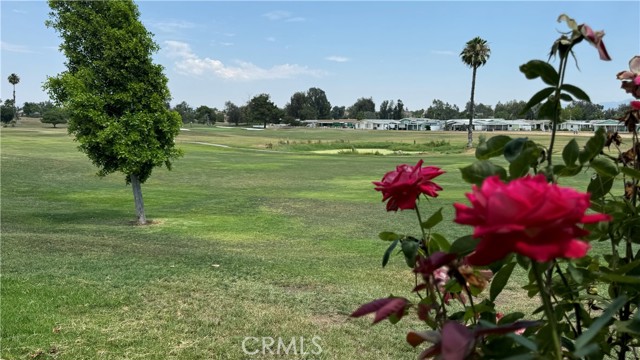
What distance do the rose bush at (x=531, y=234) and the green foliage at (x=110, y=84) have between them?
10.3 m

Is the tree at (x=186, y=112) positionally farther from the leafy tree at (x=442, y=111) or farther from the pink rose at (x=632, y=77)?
the pink rose at (x=632, y=77)

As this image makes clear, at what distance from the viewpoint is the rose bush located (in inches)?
23.7

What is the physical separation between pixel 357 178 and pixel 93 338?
22.0m

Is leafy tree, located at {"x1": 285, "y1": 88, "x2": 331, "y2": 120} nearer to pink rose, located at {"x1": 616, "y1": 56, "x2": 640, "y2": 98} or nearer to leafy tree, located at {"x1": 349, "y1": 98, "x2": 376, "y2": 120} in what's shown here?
leafy tree, located at {"x1": 349, "y1": 98, "x2": 376, "y2": 120}

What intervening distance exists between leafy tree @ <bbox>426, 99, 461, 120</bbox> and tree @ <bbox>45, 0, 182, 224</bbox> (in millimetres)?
139892

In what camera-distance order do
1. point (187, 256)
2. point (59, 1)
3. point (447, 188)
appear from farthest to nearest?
point (447, 188) → point (59, 1) → point (187, 256)

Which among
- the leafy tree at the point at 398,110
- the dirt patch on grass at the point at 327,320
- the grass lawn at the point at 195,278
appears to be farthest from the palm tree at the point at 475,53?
the leafy tree at the point at 398,110

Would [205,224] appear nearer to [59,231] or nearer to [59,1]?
[59,231]

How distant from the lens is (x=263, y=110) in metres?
116

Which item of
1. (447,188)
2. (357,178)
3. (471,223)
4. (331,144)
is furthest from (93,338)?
(331,144)

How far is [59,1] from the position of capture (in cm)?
1017

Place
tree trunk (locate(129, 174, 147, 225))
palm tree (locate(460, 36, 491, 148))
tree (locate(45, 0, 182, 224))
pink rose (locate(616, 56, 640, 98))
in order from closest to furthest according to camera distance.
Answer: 1. pink rose (locate(616, 56, 640, 98))
2. tree (locate(45, 0, 182, 224))
3. tree trunk (locate(129, 174, 147, 225))
4. palm tree (locate(460, 36, 491, 148))

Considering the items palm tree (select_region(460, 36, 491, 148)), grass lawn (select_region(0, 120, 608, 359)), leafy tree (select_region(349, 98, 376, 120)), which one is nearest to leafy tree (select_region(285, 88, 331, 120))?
leafy tree (select_region(349, 98, 376, 120))

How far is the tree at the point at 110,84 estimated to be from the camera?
10180 millimetres
